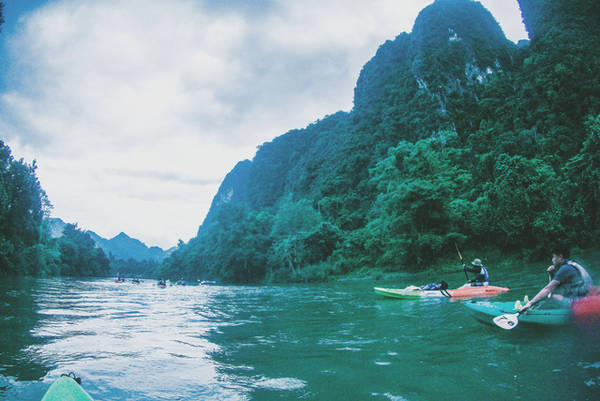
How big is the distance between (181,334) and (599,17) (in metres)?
67.3

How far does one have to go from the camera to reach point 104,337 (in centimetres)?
619

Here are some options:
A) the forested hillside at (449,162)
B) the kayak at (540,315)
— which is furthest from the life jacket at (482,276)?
the kayak at (540,315)

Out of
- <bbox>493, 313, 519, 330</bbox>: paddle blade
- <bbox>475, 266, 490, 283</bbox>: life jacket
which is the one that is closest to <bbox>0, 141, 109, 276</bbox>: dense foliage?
<bbox>475, 266, 490, 283</bbox>: life jacket

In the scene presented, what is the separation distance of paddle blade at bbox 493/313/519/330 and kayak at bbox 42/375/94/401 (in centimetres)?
524

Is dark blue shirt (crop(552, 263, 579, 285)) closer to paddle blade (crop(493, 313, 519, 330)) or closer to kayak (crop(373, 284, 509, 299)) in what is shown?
paddle blade (crop(493, 313, 519, 330))

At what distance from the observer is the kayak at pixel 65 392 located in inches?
97.8

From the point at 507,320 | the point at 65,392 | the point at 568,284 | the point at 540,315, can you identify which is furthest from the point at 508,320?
the point at 65,392

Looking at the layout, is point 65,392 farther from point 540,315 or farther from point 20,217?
point 20,217

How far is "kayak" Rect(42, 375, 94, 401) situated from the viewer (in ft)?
8.15

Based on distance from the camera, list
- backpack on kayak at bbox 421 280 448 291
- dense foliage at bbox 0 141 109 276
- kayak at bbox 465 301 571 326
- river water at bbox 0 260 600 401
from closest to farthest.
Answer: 1. river water at bbox 0 260 600 401
2. kayak at bbox 465 301 571 326
3. backpack on kayak at bbox 421 280 448 291
4. dense foliage at bbox 0 141 109 276

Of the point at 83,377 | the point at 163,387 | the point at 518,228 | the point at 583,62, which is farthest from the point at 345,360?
the point at 583,62

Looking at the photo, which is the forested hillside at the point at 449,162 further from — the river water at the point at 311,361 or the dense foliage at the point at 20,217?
the dense foliage at the point at 20,217

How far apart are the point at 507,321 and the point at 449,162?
111ft

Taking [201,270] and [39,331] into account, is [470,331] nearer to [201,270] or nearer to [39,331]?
[39,331]
